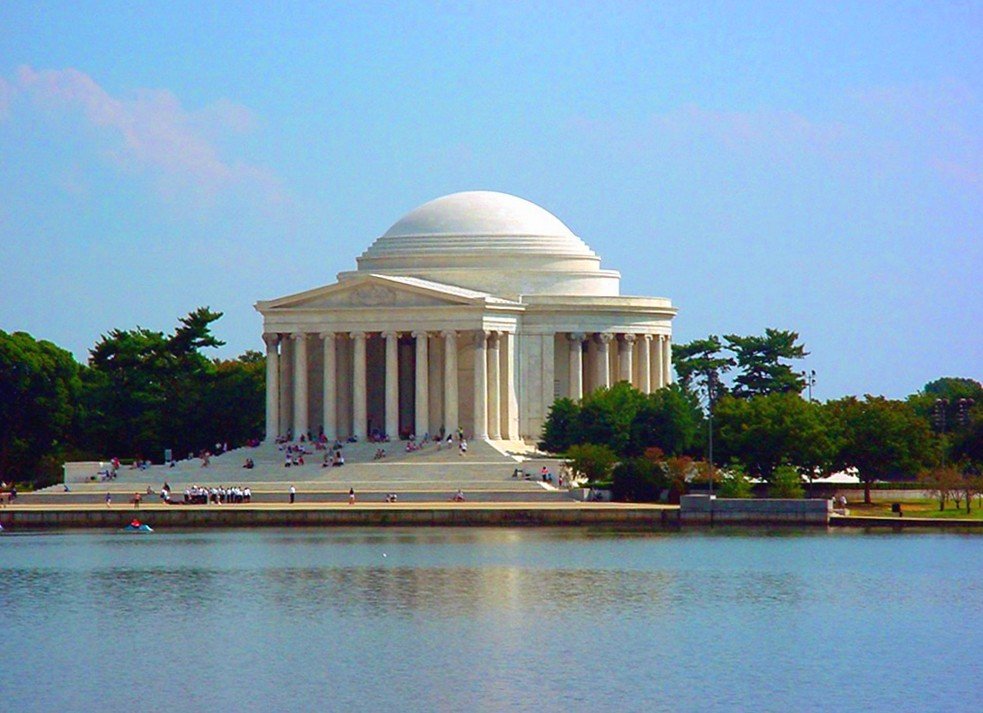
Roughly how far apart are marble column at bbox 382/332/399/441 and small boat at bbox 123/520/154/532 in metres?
27.8

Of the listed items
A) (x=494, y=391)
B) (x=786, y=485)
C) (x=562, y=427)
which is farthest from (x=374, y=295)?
(x=786, y=485)

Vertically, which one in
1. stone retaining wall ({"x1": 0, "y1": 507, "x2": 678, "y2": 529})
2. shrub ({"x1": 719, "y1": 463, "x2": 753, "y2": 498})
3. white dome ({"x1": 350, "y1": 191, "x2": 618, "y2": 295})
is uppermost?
white dome ({"x1": 350, "y1": 191, "x2": 618, "y2": 295})

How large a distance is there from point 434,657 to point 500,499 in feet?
175

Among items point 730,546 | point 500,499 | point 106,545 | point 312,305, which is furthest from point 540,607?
point 312,305

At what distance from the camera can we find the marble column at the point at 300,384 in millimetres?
145250

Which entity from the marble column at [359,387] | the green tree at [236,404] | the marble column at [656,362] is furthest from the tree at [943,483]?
the green tree at [236,404]

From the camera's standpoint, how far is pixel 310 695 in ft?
216

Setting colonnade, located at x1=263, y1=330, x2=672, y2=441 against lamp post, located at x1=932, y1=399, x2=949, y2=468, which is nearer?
colonnade, located at x1=263, y1=330, x2=672, y2=441

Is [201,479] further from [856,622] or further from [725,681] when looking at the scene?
[725,681]

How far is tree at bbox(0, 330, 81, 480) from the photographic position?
5753 inches

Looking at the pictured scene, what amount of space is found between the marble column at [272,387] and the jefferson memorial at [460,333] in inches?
3.0

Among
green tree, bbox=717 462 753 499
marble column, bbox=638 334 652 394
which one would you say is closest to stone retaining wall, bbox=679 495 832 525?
green tree, bbox=717 462 753 499

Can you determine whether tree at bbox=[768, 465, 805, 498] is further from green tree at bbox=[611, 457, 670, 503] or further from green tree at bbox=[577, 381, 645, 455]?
green tree at bbox=[577, 381, 645, 455]

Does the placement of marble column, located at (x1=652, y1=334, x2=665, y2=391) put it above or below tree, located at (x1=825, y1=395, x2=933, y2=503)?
above
